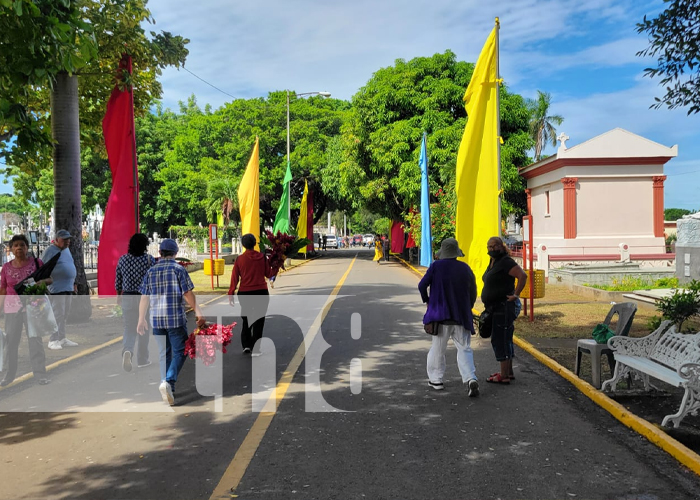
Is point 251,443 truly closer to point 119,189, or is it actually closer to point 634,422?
point 634,422

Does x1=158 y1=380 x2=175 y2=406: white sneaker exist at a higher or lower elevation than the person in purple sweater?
lower

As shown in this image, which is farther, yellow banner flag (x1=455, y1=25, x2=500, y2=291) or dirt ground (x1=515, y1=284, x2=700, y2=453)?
yellow banner flag (x1=455, y1=25, x2=500, y2=291)

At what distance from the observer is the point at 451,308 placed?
21.1ft

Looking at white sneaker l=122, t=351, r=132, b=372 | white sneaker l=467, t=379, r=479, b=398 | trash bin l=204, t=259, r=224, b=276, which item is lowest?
A: white sneaker l=467, t=379, r=479, b=398

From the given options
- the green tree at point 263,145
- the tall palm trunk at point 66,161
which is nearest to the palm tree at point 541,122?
the green tree at point 263,145

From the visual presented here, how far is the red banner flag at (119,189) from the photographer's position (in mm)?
10742

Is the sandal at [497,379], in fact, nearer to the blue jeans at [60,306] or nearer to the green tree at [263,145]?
the blue jeans at [60,306]

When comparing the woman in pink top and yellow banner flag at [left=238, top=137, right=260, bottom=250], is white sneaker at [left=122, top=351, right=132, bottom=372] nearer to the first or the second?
the woman in pink top

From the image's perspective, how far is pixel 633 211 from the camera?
24984 mm

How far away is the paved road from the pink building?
61.1ft

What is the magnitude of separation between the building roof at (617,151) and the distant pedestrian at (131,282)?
833 inches

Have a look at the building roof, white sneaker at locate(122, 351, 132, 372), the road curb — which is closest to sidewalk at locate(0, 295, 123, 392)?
white sneaker at locate(122, 351, 132, 372)

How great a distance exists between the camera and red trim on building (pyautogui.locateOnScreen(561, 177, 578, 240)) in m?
24.8

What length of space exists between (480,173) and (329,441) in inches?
278
